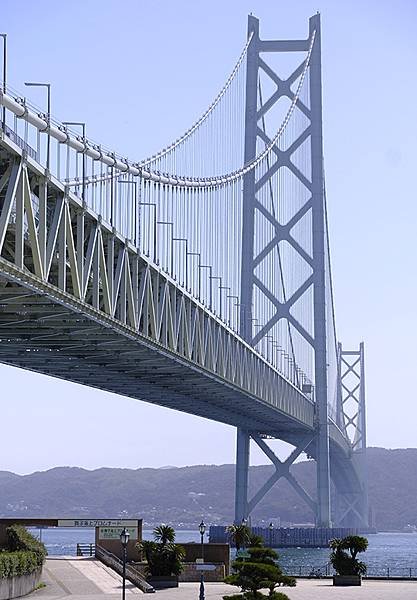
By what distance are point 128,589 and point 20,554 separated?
5506 millimetres

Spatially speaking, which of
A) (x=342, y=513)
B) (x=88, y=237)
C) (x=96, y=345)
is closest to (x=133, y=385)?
(x=96, y=345)

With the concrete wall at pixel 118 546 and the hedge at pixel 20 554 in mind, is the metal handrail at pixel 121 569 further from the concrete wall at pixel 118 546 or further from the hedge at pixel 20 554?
the hedge at pixel 20 554

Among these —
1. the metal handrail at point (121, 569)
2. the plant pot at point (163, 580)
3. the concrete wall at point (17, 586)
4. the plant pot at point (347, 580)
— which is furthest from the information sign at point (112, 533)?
the concrete wall at point (17, 586)

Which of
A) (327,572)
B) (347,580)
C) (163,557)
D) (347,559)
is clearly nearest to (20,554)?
(163,557)

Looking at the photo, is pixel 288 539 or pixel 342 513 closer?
pixel 288 539

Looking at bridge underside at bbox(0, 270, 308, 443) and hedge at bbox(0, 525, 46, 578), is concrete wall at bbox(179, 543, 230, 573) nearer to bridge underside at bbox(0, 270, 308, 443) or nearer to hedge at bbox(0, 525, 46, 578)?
bridge underside at bbox(0, 270, 308, 443)

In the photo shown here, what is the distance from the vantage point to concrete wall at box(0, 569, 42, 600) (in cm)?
3612

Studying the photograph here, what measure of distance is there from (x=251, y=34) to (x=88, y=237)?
4988 cm

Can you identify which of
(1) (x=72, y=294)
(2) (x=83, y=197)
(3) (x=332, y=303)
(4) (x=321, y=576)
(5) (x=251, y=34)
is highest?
(5) (x=251, y=34)

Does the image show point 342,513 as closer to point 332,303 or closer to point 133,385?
point 332,303

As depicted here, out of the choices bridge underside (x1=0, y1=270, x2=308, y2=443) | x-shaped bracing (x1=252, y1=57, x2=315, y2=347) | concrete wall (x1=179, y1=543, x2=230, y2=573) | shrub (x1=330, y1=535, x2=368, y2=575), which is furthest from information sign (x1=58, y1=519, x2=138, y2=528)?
x-shaped bracing (x1=252, y1=57, x2=315, y2=347)

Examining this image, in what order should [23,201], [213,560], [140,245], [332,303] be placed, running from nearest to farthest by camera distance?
[23,201], [140,245], [213,560], [332,303]

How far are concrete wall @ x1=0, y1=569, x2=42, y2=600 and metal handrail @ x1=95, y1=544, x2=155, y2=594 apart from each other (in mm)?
3510

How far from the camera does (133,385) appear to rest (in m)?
55.3
